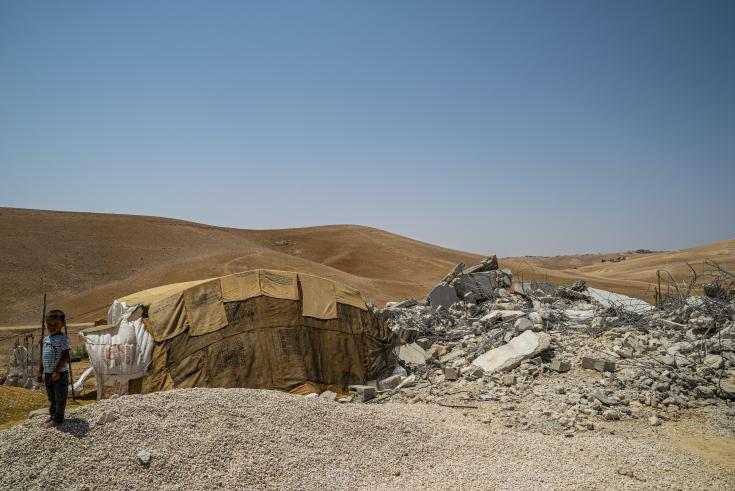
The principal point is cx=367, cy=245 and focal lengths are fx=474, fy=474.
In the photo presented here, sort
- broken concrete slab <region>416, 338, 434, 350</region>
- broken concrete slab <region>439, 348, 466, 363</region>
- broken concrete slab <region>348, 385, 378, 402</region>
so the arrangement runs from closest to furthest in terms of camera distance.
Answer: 1. broken concrete slab <region>348, 385, 378, 402</region>
2. broken concrete slab <region>439, 348, 466, 363</region>
3. broken concrete slab <region>416, 338, 434, 350</region>

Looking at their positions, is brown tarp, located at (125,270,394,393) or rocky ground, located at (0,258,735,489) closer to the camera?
rocky ground, located at (0,258,735,489)

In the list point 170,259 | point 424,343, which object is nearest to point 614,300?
point 424,343

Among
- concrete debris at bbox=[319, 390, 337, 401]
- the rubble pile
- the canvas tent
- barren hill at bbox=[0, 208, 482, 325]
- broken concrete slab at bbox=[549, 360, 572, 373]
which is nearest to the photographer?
the rubble pile

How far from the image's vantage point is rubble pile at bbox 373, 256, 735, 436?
7.99 metres

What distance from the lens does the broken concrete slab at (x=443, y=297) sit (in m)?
15.5

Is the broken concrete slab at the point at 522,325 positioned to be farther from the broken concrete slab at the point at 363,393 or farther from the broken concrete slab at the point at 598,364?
the broken concrete slab at the point at 363,393

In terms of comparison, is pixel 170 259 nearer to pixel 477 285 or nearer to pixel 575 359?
pixel 477 285

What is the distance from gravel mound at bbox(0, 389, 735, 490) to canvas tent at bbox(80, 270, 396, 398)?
2.51 metres

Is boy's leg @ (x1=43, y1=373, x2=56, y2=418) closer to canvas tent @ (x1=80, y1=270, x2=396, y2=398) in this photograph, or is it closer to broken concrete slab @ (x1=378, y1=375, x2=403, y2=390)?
canvas tent @ (x1=80, y1=270, x2=396, y2=398)

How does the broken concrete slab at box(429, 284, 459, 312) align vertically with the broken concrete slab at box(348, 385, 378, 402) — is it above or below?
above

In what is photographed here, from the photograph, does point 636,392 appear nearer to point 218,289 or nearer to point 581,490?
point 581,490

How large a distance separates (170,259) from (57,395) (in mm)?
31148

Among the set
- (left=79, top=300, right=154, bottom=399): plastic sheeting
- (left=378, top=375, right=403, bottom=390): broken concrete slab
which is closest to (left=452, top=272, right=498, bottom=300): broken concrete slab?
(left=378, top=375, right=403, bottom=390): broken concrete slab

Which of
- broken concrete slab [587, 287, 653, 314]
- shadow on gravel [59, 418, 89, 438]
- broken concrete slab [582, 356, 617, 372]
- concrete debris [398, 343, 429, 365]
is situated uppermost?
broken concrete slab [587, 287, 653, 314]
